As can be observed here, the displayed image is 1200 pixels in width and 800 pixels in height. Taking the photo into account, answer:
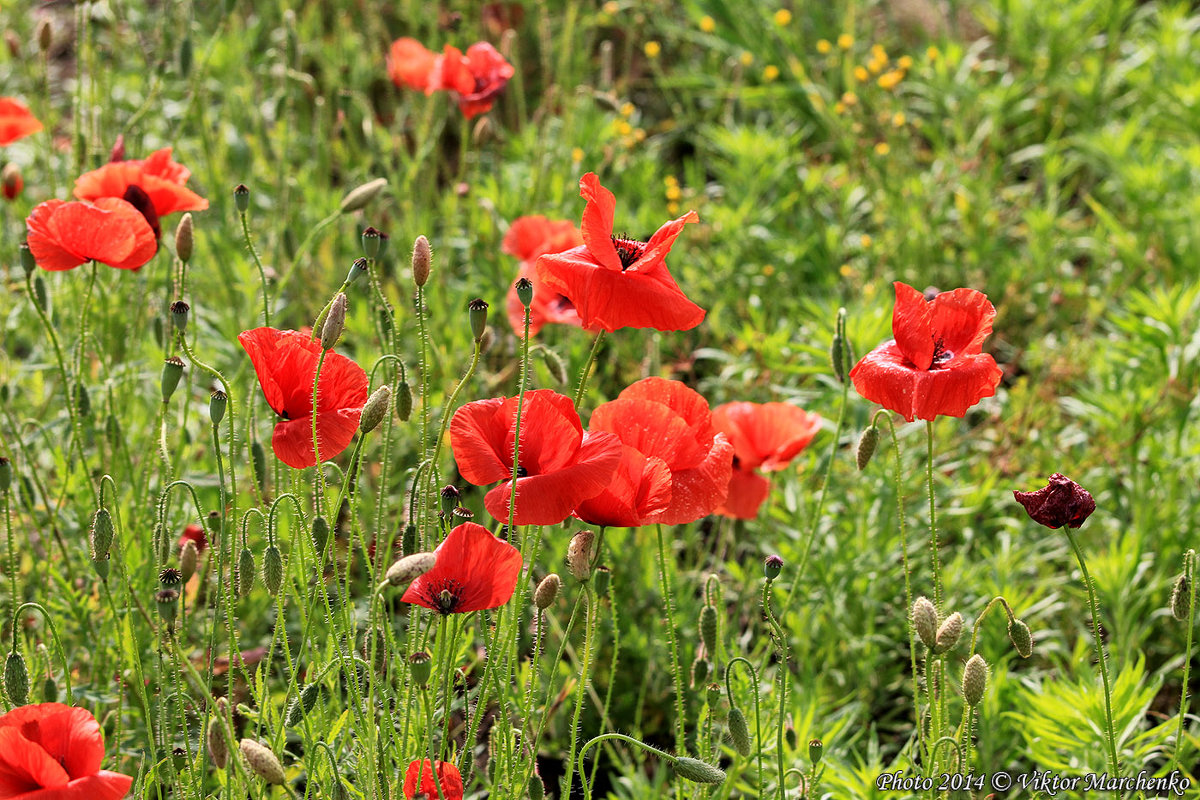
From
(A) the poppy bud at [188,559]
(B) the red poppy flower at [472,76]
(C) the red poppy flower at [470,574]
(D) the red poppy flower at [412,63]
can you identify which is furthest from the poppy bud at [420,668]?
(D) the red poppy flower at [412,63]

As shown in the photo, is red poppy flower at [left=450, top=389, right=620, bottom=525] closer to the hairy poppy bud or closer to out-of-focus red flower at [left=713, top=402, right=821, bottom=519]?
the hairy poppy bud

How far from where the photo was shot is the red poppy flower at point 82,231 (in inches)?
77.4

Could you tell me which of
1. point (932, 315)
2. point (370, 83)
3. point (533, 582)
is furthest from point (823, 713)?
point (370, 83)

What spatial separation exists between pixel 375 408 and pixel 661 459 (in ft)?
1.32

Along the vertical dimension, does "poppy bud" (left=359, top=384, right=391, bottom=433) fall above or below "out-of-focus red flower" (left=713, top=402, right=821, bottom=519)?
above

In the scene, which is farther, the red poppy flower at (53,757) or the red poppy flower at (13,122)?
the red poppy flower at (13,122)

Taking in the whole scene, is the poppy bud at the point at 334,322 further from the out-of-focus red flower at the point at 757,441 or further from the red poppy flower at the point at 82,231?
the out-of-focus red flower at the point at 757,441

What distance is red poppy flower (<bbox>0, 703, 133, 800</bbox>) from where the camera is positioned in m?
1.33

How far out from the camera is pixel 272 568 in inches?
63.9

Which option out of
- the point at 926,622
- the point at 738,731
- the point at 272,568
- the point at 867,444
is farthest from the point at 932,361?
the point at 272,568

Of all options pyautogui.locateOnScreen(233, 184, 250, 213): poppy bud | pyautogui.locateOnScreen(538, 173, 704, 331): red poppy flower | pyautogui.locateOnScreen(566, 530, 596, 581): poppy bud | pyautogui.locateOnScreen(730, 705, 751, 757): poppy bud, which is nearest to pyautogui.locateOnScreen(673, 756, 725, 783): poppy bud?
pyautogui.locateOnScreen(730, 705, 751, 757): poppy bud

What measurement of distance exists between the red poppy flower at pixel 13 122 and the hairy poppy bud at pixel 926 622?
2400 mm

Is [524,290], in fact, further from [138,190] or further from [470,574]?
[138,190]

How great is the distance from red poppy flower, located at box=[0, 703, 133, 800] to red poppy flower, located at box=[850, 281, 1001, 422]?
1.09 metres
